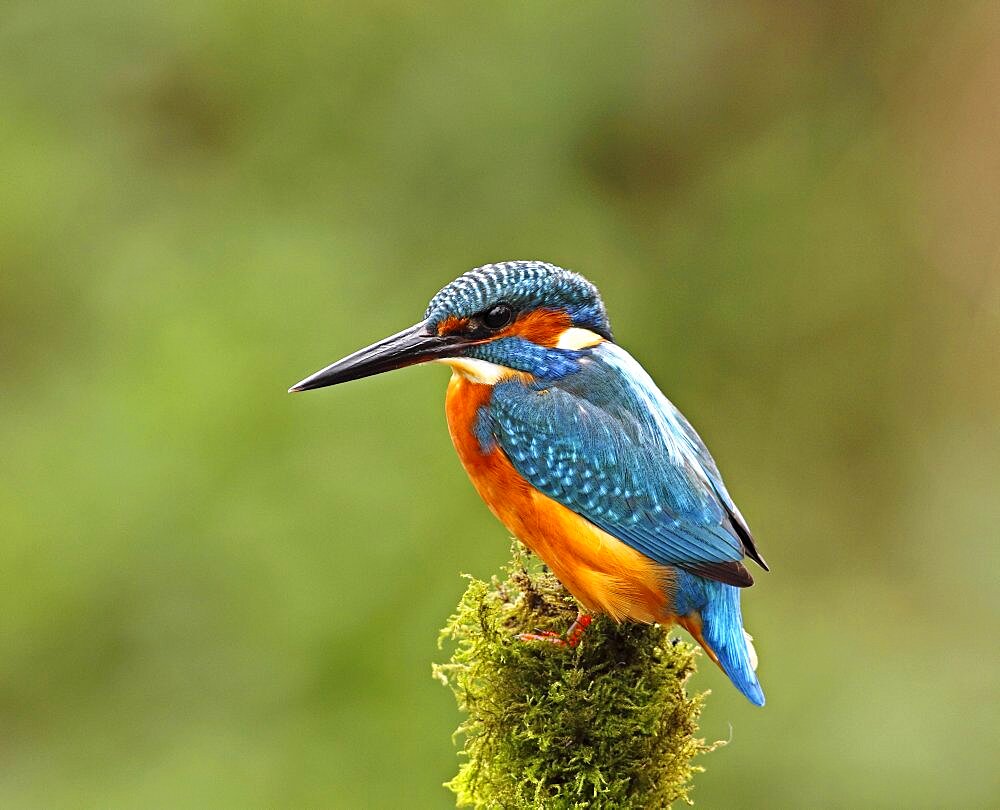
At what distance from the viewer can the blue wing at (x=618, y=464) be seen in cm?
235

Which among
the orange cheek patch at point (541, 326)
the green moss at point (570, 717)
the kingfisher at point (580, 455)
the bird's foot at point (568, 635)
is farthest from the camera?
the orange cheek patch at point (541, 326)

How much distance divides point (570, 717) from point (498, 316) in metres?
0.75

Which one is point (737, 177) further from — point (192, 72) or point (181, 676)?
point (181, 676)

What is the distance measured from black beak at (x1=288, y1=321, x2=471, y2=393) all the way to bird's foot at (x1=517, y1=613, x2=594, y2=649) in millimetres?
537

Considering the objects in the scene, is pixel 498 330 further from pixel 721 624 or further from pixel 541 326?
pixel 721 624

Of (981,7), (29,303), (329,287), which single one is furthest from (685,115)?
(29,303)

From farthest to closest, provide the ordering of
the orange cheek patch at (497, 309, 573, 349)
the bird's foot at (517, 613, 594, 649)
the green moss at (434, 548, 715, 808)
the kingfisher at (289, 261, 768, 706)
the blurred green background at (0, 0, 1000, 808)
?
the blurred green background at (0, 0, 1000, 808) → the orange cheek patch at (497, 309, 573, 349) → the kingfisher at (289, 261, 768, 706) → the bird's foot at (517, 613, 594, 649) → the green moss at (434, 548, 715, 808)

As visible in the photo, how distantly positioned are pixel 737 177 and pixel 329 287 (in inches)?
59.9

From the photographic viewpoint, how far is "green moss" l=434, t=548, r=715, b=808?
2.06 m

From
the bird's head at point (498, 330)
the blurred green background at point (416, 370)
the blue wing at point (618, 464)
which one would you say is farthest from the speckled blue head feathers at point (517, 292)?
the blurred green background at point (416, 370)

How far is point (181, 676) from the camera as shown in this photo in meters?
4.13

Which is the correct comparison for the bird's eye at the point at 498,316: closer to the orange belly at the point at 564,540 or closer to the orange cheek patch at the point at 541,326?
the orange cheek patch at the point at 541,326

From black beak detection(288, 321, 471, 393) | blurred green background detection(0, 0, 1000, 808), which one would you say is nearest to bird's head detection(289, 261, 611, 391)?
black beak detection(288, 321, 471, 393)

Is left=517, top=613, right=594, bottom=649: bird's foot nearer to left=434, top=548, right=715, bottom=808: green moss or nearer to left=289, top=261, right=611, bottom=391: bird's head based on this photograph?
left=434, top=548, right=715, bottom=808: green moss
